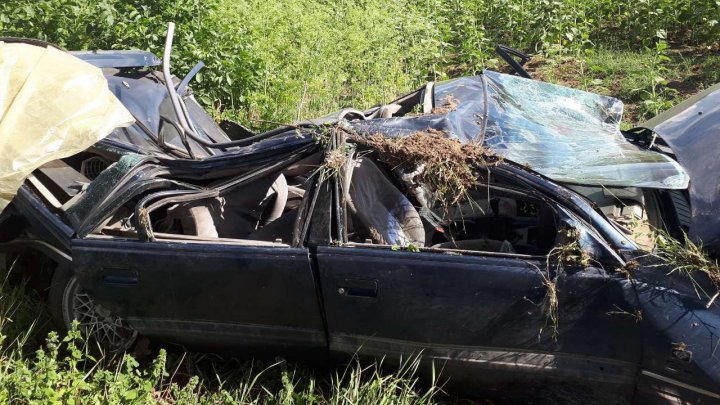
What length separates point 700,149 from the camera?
3.82 meters

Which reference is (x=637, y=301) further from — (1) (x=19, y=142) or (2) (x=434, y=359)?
(1) (x=19, y=142)

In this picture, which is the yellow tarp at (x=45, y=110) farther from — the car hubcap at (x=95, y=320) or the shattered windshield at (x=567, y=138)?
the shattered windshield at (x=567, y=138)

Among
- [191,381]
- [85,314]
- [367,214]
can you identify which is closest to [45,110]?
[85,314]

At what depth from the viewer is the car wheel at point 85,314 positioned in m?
4.50

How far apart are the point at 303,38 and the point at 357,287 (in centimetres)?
455

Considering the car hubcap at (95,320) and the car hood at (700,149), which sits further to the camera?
the car hubcap at (95,320)

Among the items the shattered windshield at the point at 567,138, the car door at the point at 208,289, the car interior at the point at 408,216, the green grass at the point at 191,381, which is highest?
the shattered windshield at the point at 567,138

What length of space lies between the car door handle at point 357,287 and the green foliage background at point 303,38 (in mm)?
3928

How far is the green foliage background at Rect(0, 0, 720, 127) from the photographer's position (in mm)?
7113

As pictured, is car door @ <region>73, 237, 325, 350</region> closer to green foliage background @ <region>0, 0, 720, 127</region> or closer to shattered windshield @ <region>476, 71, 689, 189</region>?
shattered windshield @ <region>476, 71, 689, 189</region>

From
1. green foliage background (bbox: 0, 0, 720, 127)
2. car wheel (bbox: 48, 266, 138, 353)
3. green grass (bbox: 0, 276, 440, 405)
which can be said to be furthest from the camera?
green foliage background (bbox: 0, 0, 720, 127)

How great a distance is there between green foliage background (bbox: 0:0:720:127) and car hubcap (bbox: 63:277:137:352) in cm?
298

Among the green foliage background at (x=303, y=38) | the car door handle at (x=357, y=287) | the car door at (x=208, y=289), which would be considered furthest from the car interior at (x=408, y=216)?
the green foliage background at (x=303, y=38)

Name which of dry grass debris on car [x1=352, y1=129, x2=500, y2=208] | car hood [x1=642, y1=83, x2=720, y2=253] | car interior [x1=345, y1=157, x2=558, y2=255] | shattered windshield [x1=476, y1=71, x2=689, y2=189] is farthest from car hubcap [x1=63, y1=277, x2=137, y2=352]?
car hood [x1=642, y1=83, x2=720, y2=253]
